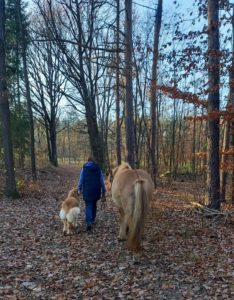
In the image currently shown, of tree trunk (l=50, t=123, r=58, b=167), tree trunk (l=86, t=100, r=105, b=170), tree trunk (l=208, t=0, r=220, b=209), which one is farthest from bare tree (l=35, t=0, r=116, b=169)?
tree trunk (l=50, t=123, r=58, b=167)

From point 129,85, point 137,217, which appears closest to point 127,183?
point 137,217

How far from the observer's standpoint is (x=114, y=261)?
7.09 m

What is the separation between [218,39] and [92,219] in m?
6.46

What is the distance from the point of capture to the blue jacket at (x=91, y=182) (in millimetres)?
9732

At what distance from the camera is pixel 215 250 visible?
7.55 metres

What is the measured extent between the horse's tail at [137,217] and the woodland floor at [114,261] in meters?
0.41

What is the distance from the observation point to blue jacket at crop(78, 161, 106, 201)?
973 cm

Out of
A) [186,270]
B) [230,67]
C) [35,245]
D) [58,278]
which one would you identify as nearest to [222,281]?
[186,270]

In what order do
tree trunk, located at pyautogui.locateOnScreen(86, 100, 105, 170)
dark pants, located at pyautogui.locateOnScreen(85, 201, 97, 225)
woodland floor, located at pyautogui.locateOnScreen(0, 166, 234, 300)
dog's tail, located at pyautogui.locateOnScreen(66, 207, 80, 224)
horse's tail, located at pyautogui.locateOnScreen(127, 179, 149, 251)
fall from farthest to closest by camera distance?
1. tree trunk, located at pyautogui.locateOnScreen(86, 100, 105, 170)
2. dark pants, located at pyautogui.locateOnScreen(85, 201, 97, 225)
3. dog's tail, located at pyautogui.locateOnScreen(66, 207, 80, 224)
4. horse's tail, located at pyautogui.locateOnScreen(127, 179, 149, 251)
5. woodland floor, located at pyautogui.locateOnScreen(0, 166, 234, 300)

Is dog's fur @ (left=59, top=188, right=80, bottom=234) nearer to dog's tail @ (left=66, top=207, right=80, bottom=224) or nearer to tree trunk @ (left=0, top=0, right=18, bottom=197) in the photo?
dog's tail @ (left=66, top=207, right=80, bottom=224)

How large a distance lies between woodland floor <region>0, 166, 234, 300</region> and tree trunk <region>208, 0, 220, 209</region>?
1.20m

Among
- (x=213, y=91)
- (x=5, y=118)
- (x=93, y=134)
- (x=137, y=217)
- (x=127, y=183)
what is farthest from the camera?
(x=93, y=134)

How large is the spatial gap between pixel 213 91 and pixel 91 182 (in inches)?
176

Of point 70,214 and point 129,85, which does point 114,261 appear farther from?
point 129,85
